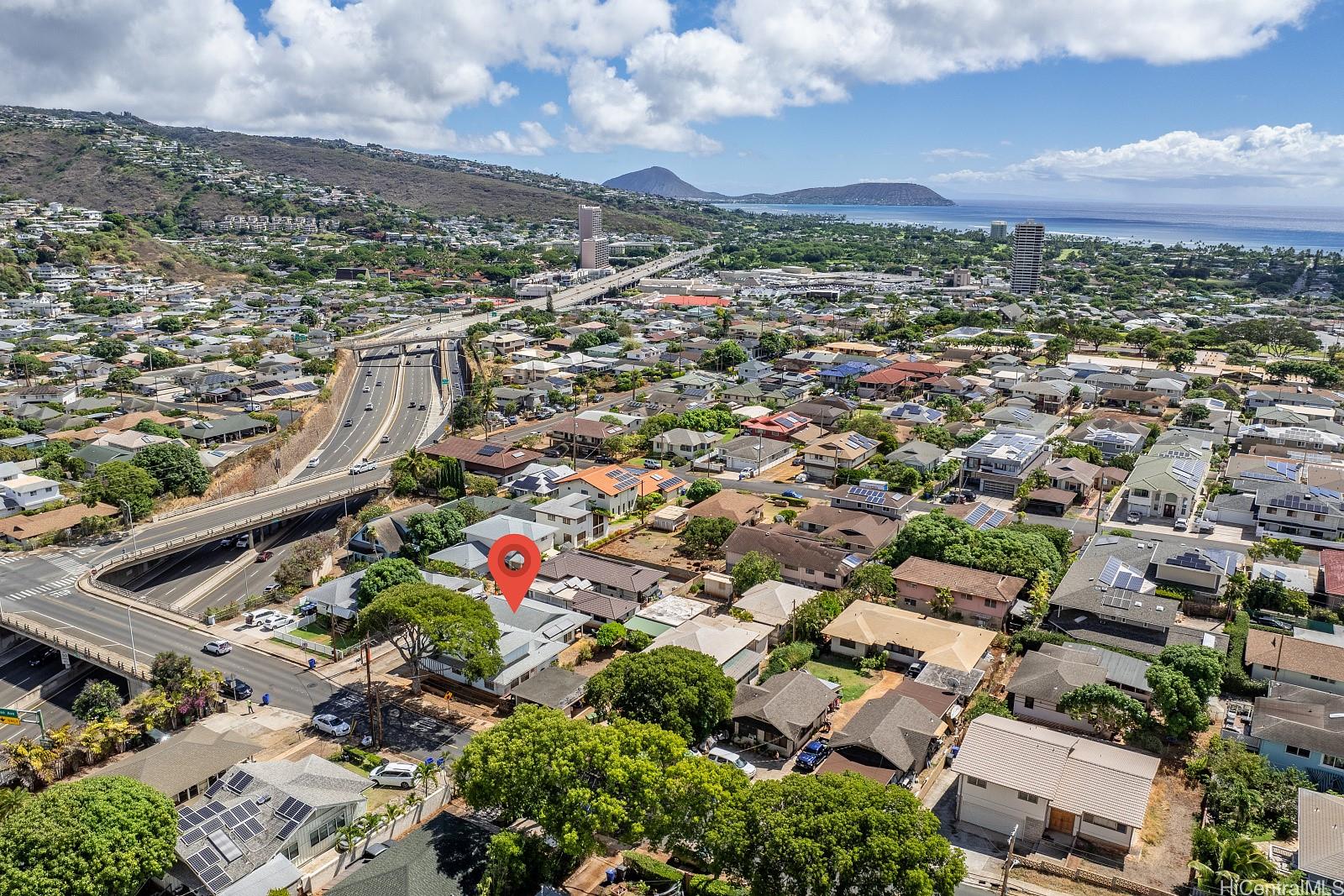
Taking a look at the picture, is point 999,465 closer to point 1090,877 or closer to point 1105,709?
point 1105,709

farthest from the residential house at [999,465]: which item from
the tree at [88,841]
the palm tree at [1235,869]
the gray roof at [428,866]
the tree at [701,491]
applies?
the tree at [88,841]

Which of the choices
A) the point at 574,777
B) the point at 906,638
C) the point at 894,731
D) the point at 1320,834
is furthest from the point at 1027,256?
the point at 574,777

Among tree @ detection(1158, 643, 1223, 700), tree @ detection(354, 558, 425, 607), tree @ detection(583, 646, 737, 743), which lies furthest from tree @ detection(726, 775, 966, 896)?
tree @ detection(354, 558, 425, 607)

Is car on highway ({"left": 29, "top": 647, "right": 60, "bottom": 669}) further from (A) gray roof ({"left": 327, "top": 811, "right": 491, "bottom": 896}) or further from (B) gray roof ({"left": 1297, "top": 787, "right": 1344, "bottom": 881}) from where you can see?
(B) gray roof ({"left": 1297, "top": 787, "right": 1344, "bottom": 881})

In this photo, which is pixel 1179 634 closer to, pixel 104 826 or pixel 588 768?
pixel 588 768

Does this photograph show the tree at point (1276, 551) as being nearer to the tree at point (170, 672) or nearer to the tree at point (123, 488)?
the tree at point (170, 672)
